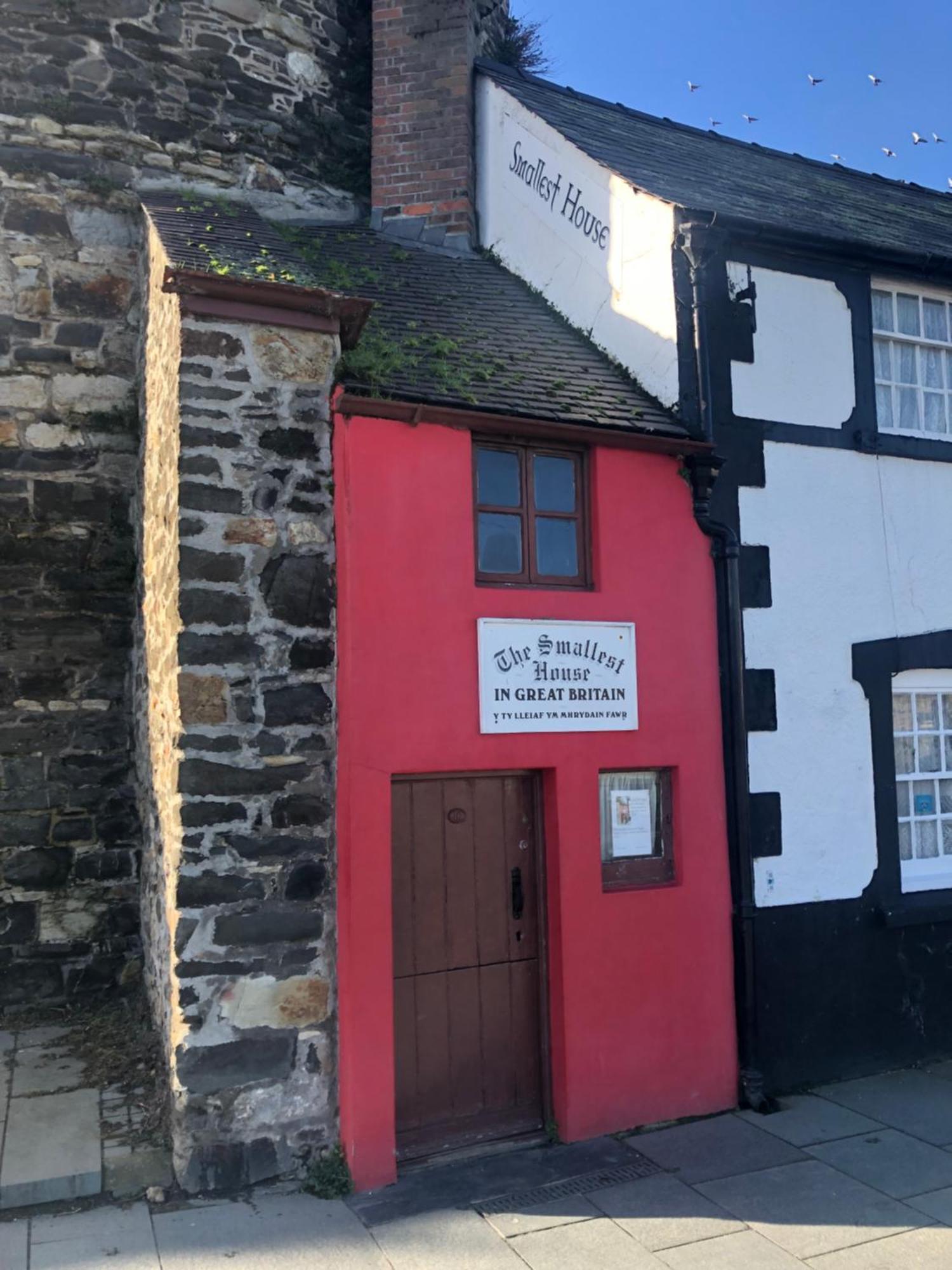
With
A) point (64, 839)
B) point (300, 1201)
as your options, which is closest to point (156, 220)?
point (64, 839)

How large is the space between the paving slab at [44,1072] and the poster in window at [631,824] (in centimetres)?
349

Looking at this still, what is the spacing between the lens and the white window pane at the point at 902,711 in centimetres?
738

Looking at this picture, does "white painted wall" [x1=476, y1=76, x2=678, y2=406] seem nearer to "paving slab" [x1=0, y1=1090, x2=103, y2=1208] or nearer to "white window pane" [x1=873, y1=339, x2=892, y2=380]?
"white window pane" [x1=873, y1=339, x2=892, y2=380]

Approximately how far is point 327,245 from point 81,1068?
21.0 feet

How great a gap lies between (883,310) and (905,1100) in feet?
18.0

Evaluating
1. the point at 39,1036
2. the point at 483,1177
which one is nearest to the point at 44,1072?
the point at 39,1036

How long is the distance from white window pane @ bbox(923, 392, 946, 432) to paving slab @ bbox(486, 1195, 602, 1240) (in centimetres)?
587

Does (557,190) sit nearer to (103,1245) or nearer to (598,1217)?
(598,1217)

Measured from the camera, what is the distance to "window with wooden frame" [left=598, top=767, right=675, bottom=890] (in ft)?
20.7

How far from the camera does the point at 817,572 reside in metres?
7.06

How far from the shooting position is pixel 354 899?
5.35m

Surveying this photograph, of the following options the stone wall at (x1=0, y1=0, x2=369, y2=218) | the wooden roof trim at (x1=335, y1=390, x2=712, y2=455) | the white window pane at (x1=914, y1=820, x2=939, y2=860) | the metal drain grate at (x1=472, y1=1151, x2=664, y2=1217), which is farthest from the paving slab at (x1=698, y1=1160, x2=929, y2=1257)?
the stone wall at (x1=0, y1=0, x2=369, y2=218)

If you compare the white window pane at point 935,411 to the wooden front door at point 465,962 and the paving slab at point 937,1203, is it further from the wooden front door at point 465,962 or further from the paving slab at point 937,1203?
the paving slab at point 937,1203

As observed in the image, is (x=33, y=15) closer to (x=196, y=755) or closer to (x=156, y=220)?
(x=156, y=220)
